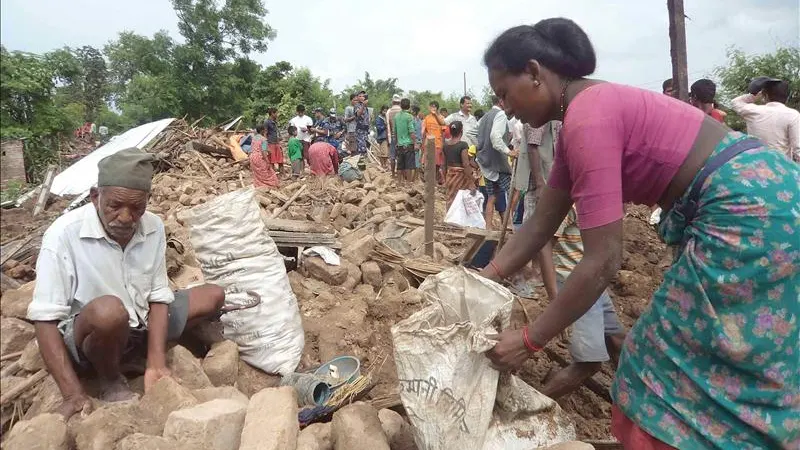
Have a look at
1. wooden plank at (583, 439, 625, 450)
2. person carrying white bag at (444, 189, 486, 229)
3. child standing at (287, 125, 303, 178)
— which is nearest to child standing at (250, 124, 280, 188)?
child standing at (287, 125, 303, 178)

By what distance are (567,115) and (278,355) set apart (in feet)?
7.40

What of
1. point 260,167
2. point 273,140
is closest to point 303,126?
point 273,140

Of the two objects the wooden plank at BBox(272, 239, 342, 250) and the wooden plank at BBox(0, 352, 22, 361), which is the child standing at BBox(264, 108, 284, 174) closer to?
the wooden plank at BBox(272, 239, 342, 250)

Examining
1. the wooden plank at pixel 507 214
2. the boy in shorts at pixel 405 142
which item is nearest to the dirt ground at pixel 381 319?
the wooden plank at pixel 507 214

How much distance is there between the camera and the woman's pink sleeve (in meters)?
1.38

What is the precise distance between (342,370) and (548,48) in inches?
83.3

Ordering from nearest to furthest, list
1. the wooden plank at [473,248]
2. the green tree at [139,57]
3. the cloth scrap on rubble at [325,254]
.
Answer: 1. the cloth scrap on rubble at [325,254]
2. the wooden plank at [473,248]
3. the green tree at [139,57]

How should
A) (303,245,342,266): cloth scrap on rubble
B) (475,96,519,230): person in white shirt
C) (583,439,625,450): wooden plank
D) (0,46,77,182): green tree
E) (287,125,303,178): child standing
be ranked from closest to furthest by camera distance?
1. (0,46,77,182): green tree
2. (583,439,625,450): wooden plank
3. (303,245,342,266): cloth scrap on rubble
4. (475,96,519,230): person in white shirt
5. (287,125,303,178): child standing

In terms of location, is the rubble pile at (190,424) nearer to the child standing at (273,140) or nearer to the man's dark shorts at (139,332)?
Result: the man's dark shorts at (139,332)

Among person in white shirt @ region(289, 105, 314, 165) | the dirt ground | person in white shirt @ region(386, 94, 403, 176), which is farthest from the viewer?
person in white shirt @ region(289, 105, 314, 165)

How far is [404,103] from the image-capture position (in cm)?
1062

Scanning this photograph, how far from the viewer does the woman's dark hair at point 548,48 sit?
1.55m

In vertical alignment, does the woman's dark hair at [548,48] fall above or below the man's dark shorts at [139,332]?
above

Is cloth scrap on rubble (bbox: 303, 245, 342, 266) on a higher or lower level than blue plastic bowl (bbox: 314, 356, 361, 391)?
higher
